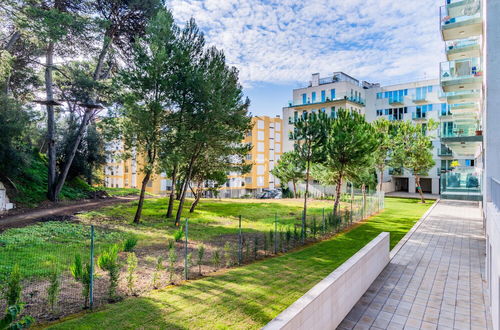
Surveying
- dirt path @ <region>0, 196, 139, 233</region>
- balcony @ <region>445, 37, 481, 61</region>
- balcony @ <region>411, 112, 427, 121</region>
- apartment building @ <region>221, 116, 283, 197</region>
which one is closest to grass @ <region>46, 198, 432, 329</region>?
dirt path @ <region>0, 196, 139, 233</region>

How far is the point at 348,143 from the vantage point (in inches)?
625

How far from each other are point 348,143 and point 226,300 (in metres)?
12.0

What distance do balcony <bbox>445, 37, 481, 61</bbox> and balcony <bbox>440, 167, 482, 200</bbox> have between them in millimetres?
6065

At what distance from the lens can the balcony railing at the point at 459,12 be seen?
39.2 ft

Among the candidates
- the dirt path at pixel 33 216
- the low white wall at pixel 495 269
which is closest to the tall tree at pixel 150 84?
the dirt path at pixel 33 216

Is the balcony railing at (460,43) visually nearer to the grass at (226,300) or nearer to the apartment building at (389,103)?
the grass at (226,300)

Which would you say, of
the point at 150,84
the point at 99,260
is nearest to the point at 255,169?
the point at 150,84

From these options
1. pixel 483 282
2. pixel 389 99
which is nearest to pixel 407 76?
pixel 389 99

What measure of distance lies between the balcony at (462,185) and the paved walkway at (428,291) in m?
2.66

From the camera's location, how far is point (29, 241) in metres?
9.69

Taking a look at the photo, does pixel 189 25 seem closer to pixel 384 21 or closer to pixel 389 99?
pixel 384 21

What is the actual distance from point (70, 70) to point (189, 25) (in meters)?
10.9

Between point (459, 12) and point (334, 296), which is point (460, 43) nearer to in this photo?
point (459, 12)

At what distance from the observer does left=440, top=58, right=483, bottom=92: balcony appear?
13.6m
